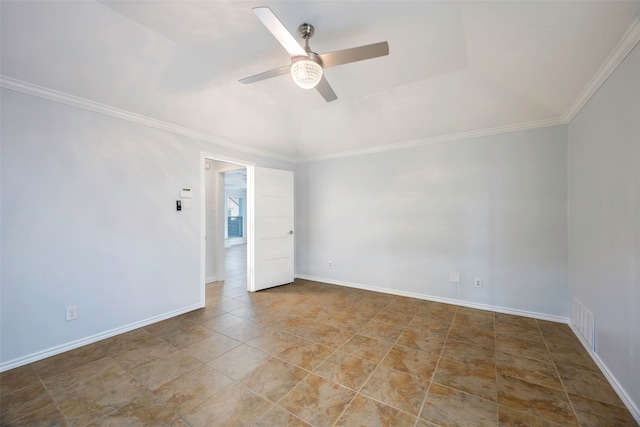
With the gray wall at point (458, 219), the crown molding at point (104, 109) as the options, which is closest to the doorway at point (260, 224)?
the crown molding at point (104, 109)

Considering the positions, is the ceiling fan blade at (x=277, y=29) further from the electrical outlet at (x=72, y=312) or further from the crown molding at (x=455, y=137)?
the electrical outlet at (x=72, y=312)

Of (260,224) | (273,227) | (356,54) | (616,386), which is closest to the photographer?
(356,54)

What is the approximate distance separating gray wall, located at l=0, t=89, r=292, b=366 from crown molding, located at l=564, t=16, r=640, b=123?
4139 millimetres

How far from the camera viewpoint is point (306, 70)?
66.1 inches

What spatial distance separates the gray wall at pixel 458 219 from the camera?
300cm

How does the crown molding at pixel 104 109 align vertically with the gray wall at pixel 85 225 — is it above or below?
above

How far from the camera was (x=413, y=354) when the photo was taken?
Result: 2.29 meters

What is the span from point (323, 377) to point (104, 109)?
333cm

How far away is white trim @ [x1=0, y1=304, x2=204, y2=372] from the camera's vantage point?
2.09m

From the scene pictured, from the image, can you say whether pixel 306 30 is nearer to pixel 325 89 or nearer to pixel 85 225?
pixel 325 89

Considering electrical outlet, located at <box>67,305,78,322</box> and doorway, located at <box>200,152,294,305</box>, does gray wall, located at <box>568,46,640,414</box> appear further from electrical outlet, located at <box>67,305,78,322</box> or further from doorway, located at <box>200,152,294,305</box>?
electrical outlet, located at <box>67,305,78,322</box>

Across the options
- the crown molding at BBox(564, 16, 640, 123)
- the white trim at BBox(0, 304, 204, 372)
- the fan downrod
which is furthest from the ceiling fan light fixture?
the white trim at BBox(0, 304, 204, 372)

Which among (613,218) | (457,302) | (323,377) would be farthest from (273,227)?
(613,218)

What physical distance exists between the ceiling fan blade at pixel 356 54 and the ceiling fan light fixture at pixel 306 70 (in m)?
0.09
